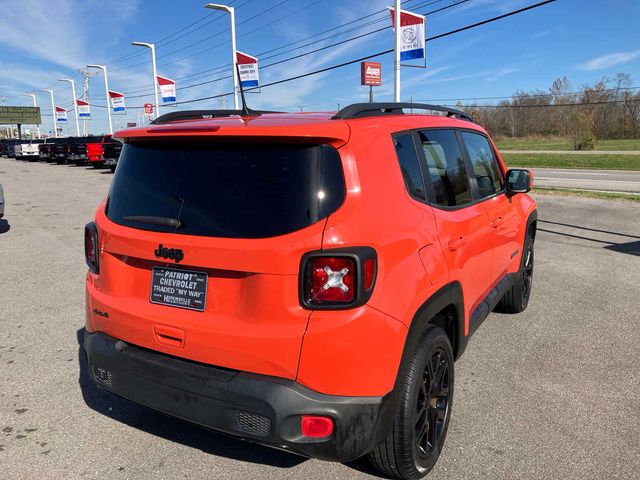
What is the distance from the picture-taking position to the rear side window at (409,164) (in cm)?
251

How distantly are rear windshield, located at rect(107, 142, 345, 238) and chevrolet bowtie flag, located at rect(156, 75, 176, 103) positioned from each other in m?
27.3

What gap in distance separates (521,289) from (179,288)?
11.9 ft

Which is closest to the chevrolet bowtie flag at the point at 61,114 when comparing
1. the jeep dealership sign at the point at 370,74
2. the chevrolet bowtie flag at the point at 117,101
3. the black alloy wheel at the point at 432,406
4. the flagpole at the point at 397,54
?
the chevrolet bowtie flag at the point at 117,101

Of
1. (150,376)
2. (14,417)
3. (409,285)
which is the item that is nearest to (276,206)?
(409,285)

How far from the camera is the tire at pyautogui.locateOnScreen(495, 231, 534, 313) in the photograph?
4.73 m

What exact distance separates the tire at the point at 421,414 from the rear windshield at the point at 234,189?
0.86 meters

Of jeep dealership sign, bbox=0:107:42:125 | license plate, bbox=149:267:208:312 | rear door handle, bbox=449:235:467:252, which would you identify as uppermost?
jeep dealership sign, bbox=0:107:42:125

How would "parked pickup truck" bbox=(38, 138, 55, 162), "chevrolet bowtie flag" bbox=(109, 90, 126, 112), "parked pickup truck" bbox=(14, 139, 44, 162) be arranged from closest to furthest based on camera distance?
"parked pickup truck" bbox=(38, 138, 55, 162) < "chevrolet bowtie flag" bbox=(109, 90, 126, 112) < "parked pickup truck" bbox=(14, 139, 44, 162)

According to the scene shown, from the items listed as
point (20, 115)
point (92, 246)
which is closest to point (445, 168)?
point (92, 246)

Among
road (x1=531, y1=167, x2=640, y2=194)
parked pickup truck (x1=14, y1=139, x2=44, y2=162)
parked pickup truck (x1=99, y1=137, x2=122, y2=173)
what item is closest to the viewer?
road (x1=531, y1=167, x2=640, y2=194)

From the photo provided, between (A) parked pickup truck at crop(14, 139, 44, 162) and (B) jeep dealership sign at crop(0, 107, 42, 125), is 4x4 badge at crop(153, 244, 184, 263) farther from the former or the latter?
(B) jeep dealership sign at crop(0, 107, 42, 125)

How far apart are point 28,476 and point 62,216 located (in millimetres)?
9942

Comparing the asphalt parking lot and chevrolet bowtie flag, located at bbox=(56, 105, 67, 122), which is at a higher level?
chevrolet bowtie flag, located at bbox=(56, 105, 67, 122)

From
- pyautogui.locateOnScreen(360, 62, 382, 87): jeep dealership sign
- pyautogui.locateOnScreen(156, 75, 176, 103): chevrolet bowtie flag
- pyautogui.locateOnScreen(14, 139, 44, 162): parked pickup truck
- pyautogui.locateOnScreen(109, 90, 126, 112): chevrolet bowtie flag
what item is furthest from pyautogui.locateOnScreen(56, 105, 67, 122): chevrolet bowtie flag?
pyautogui.locateOnScreen(360, 62, 382, 87): jeep dealership sign
